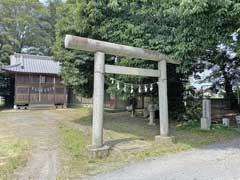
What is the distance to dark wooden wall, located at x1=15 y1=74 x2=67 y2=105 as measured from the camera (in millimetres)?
19891

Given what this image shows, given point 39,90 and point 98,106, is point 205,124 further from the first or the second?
point 39,90

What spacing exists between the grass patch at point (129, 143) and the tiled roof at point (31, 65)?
1219 centimetres

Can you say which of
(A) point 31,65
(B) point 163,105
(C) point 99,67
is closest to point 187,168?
(B) point 163,105

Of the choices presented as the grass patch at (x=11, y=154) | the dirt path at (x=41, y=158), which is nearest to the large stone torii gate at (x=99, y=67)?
the dirt path at (x=41, y=158)

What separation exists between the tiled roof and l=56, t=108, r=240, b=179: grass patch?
12189 mm

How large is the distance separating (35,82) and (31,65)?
1650 mm

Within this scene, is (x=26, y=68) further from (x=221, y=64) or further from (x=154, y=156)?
(x=154, y=156)

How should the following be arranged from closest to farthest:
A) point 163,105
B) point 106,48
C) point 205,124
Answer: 1. point 106,48
2. point 163,105
3. point 205,124

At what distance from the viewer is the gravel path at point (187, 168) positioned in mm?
4629

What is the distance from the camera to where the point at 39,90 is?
814 inches

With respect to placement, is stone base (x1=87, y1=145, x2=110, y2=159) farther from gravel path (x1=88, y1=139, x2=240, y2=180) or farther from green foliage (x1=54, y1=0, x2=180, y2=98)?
green foliage (x1=54, y1=0, x2=180, y2=98)

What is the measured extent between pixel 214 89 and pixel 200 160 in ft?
38.0

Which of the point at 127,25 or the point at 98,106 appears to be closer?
the point at 98,106

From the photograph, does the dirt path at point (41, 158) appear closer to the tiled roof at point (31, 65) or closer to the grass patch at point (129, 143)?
the grass patch at point (129, 143)
